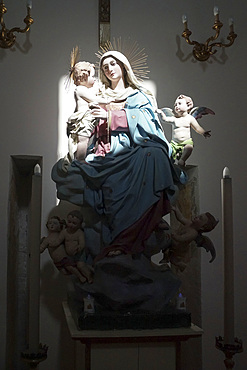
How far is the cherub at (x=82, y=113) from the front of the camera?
380cm

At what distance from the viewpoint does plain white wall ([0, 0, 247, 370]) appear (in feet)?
13.9

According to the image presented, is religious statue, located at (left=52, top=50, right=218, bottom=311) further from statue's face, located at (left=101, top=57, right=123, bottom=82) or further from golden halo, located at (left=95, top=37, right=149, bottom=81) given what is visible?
golden halo, located at (left=95, top=37, right=149, bottom=81)

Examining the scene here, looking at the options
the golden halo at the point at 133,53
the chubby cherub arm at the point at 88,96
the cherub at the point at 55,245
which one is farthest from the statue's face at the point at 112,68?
the cherub at the point at 55,245

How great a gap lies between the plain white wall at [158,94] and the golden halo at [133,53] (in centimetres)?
6

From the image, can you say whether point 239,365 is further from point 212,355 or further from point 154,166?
point 154,166

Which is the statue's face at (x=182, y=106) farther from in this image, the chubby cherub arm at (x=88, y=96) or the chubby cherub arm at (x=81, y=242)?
the chubby cherub arm at (x=81, y=242)

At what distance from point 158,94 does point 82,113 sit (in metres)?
0.86

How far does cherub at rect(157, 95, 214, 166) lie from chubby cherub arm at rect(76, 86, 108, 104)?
0.43m

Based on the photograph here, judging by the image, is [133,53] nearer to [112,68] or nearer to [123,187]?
[112,68]

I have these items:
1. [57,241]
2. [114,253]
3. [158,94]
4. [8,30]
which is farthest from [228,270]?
[8,30]

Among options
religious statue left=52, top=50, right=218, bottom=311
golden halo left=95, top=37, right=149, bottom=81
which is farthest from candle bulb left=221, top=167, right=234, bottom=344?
golden halo left=95, top=37, right=149, bottom=81

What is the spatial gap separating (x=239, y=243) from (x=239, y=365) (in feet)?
2.91

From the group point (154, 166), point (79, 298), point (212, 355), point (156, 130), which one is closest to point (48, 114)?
point (156, 130)

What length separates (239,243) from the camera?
443cm
